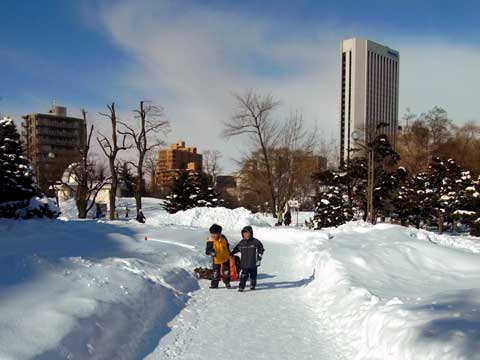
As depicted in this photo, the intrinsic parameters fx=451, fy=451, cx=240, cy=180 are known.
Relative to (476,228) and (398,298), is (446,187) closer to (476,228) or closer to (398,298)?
(476,228)

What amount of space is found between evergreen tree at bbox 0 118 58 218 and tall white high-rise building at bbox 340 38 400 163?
171ft

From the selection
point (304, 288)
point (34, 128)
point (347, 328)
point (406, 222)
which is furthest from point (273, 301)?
point (34, 128)

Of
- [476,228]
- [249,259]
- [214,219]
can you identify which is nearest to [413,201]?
[476,228]

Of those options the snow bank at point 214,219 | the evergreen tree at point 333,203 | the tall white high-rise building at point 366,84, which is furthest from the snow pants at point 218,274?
the tall white high-rise building at point 366,84

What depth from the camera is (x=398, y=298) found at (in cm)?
731

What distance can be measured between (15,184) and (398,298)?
17765mm

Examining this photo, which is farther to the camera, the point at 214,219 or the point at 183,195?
the point at 183,195

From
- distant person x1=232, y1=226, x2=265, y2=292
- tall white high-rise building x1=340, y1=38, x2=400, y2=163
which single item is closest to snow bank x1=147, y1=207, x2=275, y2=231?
distant person x1=232, y1=226, x2=265, y2=292

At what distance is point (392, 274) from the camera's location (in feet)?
33.7

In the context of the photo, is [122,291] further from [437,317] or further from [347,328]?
[437,317]

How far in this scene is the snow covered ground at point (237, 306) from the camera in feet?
15.9

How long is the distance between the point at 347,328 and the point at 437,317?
4.83 feet

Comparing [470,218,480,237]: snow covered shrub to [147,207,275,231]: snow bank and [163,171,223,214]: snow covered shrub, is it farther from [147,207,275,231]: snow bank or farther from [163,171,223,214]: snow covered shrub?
[163,171,223,214]: snow covered shrub

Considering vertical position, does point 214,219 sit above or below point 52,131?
below
